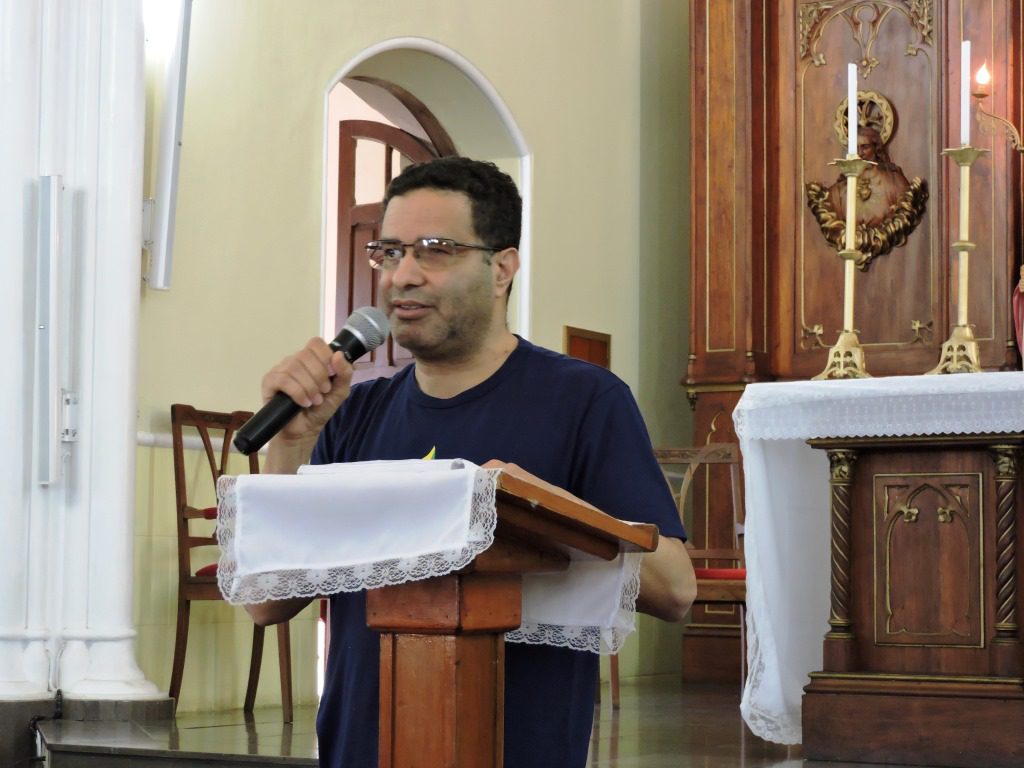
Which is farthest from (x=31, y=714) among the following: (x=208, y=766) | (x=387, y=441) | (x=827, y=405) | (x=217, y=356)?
(x=387, y=441)

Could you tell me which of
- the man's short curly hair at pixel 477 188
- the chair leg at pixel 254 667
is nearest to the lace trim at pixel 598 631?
the man's short curly hair at pixel 477 188

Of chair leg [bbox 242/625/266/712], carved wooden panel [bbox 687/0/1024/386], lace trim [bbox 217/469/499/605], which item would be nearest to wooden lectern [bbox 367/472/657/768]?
lace trim [bbox 217/469/499/605]

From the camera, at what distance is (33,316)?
463cm

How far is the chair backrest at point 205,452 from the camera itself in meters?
4.98

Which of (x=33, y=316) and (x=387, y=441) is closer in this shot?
(x=387, y=441)

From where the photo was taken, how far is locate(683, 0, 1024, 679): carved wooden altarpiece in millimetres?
6918

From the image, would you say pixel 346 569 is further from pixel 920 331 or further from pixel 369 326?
pixel 920 331

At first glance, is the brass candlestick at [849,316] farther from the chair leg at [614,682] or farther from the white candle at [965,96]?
the chair leg at [614,682]

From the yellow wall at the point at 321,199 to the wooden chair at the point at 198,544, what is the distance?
12cm

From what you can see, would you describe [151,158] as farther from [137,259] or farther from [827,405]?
[827,405]

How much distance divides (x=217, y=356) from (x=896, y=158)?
3.34 metres

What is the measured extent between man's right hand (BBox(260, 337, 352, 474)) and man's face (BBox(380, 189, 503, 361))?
87 millimetres

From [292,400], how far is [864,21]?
6074mm

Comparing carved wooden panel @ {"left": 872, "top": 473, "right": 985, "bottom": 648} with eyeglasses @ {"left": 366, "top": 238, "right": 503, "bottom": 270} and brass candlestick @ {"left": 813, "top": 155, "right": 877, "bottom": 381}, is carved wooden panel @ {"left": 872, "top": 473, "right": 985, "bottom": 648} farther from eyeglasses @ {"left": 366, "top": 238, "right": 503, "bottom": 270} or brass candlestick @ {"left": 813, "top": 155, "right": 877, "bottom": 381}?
eyeglasses @ {"left": 366, "top": 238, "right": 503, "bottom": 270}
